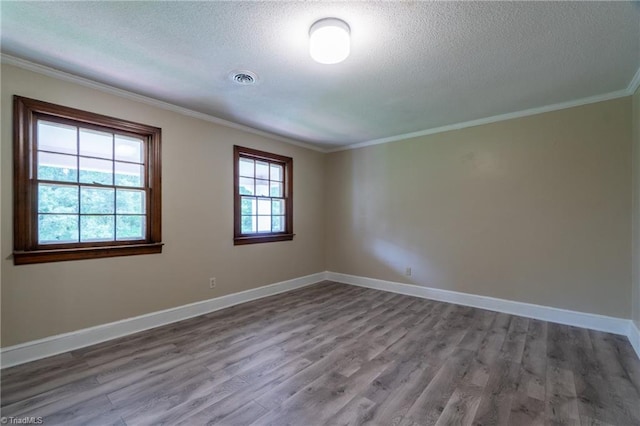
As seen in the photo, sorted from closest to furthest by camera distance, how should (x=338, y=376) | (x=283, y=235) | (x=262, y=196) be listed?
1. (x=338, y=376)
2. (x=262, y=196)
3. (x=283, y=235)

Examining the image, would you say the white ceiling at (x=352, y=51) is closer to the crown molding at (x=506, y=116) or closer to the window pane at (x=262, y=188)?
the crown molding at (x=506, y=116)

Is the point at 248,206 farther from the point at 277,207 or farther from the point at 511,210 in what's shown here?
the point at 511,210

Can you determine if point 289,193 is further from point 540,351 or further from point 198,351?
point 540,351

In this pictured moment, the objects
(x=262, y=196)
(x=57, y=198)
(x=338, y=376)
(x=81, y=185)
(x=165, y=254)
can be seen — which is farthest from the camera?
(x=262, y=196)

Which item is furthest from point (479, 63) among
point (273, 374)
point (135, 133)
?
point (135, 133)

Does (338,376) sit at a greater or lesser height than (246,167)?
lesser

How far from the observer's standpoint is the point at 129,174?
3082 mm

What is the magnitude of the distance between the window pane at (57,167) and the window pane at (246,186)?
187 centimetres

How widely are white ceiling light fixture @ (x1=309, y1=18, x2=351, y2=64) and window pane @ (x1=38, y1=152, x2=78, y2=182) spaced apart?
2.48m

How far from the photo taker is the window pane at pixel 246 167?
4.20 meters

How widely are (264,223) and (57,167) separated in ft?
8.26

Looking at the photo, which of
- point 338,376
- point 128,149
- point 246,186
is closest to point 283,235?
point 246,186

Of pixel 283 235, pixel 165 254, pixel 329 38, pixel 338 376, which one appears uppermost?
pixel 329 38

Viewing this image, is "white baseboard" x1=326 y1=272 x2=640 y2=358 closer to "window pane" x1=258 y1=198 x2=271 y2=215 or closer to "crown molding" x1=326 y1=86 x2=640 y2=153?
"window pane" x1=258 y1=198 x2=271 y2=215
